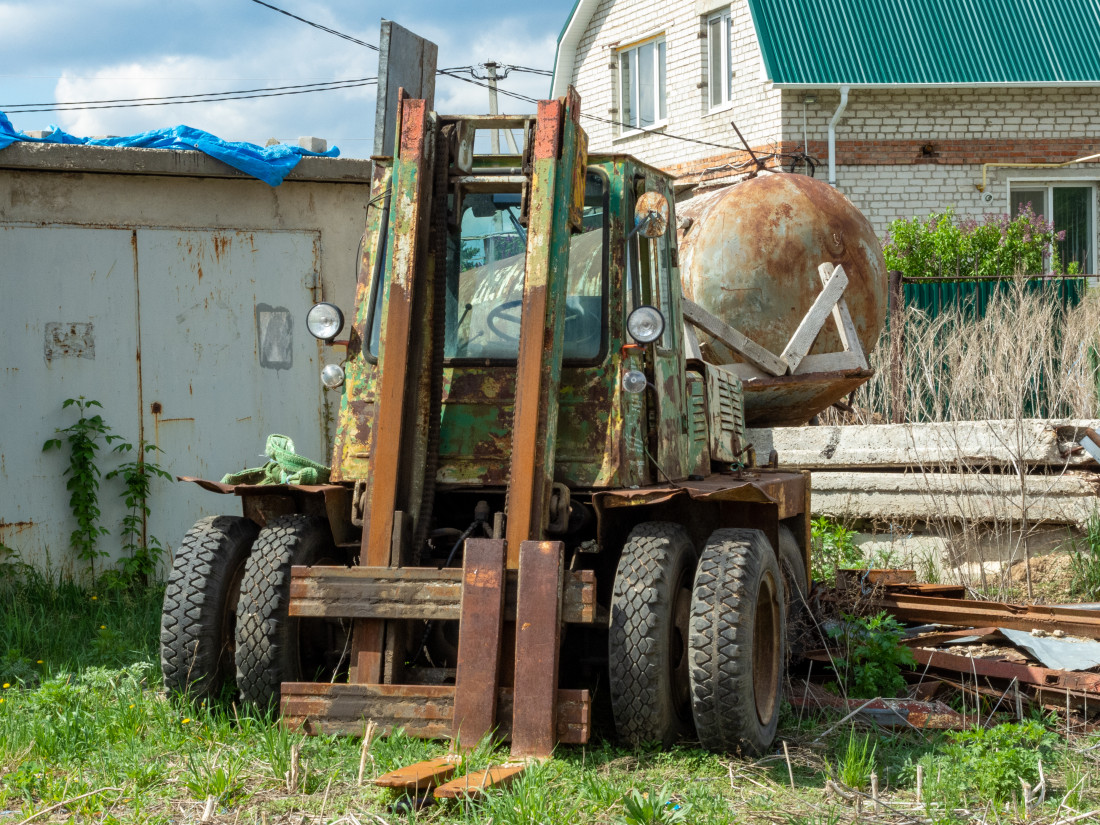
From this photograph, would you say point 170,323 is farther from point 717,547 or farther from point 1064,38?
point 1064,38

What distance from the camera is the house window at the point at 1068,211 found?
1777 centimetres

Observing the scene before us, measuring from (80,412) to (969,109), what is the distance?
45.1 feet

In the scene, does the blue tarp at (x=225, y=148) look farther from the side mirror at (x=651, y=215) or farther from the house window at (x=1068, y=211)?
the house window at (x=1068, y=211)

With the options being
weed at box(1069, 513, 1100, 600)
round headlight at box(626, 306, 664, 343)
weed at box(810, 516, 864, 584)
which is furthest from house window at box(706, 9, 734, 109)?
round headlight at box(626, 306, 664, 343)

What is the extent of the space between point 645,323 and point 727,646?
1.27 meters

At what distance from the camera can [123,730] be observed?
15.5 ft

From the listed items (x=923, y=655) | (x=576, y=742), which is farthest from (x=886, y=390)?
(x=576, y=742)

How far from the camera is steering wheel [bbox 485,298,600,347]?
16.2ft

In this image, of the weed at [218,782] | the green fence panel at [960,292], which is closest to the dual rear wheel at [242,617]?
the weed at [218,782]

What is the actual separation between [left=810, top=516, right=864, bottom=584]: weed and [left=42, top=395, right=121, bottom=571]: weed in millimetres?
4795

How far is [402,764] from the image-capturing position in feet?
13.7

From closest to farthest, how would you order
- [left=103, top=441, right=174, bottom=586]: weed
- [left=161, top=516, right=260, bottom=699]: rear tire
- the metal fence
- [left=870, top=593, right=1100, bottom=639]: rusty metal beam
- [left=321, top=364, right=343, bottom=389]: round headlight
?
1. [left=161, top=516, right=260, bottom=699]: rear tire
2. [left=321, top=364, right=343, bottom=389]: round headlight
3. [left=870, top=593, right=1100, bottom=639]: rusty metal beam
4. [left=103, top=441, right=174, bottom=586]: weed
5. the metal fence

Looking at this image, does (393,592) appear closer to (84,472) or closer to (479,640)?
(479,640)

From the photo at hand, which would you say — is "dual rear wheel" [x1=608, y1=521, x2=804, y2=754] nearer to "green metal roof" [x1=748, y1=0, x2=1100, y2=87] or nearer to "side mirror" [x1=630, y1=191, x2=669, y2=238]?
"side mirror" [x1=630, y1=191, x2=669, y2=238]
